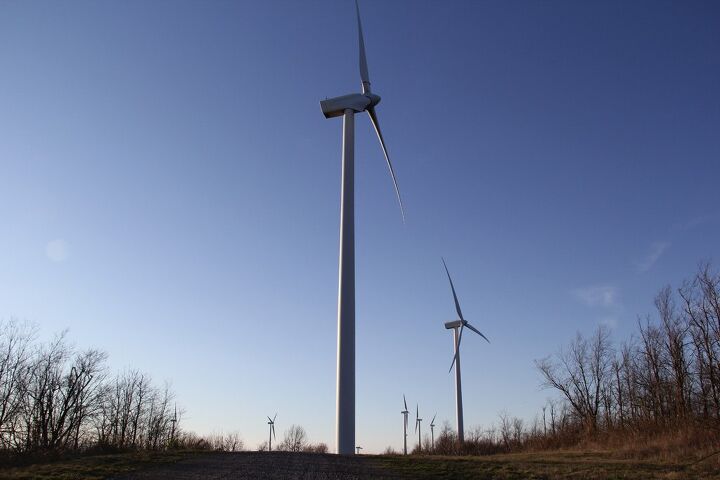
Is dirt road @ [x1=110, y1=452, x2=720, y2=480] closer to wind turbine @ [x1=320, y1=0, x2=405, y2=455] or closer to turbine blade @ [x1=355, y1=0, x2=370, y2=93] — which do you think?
wind turbine @ [x1=320, y1=0, x2=405, y2=455]

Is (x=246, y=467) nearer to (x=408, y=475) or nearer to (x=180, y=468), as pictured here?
(x=180, y=468)

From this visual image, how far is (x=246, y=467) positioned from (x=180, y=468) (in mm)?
2061

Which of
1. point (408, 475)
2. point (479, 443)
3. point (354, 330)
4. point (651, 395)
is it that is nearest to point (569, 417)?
point (651, 395)

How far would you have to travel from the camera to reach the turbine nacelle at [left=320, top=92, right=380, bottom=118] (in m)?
35.2

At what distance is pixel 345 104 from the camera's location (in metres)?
35.2

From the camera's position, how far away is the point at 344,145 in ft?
106

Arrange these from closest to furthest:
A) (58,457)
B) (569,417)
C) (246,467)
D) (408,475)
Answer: (408,475)
(246,467)
(58,457)
(569,417)

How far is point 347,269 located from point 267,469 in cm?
1235

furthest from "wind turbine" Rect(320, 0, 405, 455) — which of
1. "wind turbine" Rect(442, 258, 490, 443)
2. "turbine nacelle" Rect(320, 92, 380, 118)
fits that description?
"wind turbine" Rect(442, 258, 490, 443)

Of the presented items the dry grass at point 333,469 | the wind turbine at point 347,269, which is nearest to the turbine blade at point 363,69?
the wind turbine at point 347,269

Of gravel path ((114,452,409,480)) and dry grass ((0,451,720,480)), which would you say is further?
dry grass ((0,451,720,480))

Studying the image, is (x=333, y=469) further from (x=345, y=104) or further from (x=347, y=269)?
(x=345, y=104)

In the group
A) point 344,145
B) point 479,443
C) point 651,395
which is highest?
point 344,145

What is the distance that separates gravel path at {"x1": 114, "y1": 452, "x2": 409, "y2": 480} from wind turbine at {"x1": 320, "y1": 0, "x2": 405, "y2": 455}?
3.68 meters
